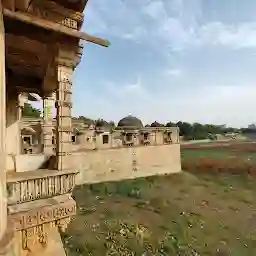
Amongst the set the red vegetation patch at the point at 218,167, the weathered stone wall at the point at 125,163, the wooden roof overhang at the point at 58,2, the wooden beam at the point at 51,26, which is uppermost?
the wooden roof overhang at the point at 58,2

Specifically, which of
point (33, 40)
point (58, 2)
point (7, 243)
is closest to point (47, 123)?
point (33, 40)

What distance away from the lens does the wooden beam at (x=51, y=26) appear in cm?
296

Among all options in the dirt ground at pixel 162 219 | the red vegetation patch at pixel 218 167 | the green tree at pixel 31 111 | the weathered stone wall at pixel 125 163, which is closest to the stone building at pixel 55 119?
the dirt ground at pixel 162 219

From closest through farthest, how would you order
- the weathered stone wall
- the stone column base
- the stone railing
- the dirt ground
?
the stone column base → the stone railing → the dirt ground → the weathered stone wall

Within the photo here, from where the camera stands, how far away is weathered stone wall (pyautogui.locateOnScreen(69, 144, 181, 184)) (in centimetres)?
1603

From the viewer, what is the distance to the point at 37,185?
338 centimetres

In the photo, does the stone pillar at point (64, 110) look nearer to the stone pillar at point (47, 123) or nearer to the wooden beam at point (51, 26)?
the wooden beam at point (51, 26)

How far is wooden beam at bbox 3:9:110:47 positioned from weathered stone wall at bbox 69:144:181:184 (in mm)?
11192

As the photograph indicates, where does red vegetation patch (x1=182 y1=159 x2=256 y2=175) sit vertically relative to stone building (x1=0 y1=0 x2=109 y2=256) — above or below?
below

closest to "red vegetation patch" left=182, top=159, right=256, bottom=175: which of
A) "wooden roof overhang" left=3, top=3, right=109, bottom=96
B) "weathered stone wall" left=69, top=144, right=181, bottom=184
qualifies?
"weathered stone wall" left=69, top=144, right=181, bottom=184

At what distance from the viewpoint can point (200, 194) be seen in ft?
58.3

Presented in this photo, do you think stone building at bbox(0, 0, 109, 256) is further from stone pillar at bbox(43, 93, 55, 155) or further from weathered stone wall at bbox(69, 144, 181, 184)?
weathered stone wall at bbox(69, 144, 181, 184)

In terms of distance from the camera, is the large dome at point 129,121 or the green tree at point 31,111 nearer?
the green tree at point 31,111

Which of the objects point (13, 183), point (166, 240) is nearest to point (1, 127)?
point (13, 183)
